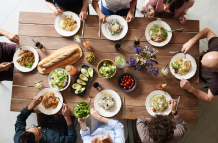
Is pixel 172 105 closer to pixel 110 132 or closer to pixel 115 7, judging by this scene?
pixel 110 132

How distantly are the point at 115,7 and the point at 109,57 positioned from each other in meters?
1.01

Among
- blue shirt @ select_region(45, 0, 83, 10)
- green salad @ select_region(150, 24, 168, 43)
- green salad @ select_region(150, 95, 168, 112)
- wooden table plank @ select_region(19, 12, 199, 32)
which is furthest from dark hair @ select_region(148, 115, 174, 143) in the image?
blue shirt @ select_region(45, 0, 83, 10)

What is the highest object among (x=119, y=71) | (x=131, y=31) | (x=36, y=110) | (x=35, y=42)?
(x=131, y=31)

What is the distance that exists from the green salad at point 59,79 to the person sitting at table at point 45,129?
258mm

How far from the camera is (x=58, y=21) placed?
2.09m

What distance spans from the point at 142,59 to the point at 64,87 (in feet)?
3.82

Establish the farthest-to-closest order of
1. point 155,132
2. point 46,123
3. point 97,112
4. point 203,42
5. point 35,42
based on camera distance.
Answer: point 203,42 → point 46,123 → point 35,42 → point 97,112 → point 155,132

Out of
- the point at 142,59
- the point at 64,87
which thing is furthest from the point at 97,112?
the point at 142,59

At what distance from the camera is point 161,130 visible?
66.4 inches

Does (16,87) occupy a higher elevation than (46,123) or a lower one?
higher

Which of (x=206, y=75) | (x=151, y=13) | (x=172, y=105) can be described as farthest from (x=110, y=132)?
(x=151, y=13)

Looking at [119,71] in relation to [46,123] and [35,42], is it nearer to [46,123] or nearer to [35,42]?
[35,42]

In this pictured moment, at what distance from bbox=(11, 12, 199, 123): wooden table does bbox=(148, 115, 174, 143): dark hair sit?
9.6 inches

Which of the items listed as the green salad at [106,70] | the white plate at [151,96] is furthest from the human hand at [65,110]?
the white plate at [151,96]
